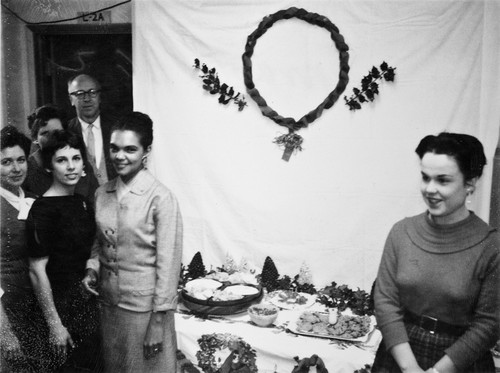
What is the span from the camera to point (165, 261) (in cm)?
193

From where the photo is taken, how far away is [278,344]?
2.15 m

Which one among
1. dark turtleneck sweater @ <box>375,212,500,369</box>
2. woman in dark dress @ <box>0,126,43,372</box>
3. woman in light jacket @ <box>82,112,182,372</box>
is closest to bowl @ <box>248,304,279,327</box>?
woman in light jacket @ <box>82,112,182,372</box>

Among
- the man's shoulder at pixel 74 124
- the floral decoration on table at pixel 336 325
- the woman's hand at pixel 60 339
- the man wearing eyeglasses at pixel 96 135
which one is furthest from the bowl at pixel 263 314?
the man's shoulder at pixel 74 124

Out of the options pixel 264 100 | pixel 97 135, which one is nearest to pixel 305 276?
pixel 264 100

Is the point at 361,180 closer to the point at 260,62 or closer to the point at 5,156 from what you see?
the point at 260,62

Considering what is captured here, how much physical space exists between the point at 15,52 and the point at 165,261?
192 cm

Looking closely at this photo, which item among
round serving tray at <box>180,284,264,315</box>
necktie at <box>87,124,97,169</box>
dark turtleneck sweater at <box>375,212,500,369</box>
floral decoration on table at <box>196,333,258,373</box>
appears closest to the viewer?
dark turtleneck sweater at <box>375,212,500,369</box>

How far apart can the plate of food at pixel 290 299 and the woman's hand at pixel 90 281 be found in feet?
3.24

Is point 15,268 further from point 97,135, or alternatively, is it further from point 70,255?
point 97,135

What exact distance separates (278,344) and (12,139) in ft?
5.30

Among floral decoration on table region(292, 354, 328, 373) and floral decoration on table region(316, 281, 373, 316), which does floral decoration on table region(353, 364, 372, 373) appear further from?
floral decoration on table region(316, 281, 373, 316)

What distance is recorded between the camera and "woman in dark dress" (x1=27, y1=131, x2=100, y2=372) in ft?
6.75

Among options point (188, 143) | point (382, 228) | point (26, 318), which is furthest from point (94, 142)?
point (382, 228)

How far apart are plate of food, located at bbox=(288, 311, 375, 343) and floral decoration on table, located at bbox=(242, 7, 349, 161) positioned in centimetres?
98
